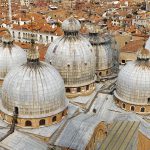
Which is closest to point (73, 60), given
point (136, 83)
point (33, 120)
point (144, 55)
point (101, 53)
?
point (101, 53)

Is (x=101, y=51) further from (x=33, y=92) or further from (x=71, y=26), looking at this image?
(x=33, y=92)

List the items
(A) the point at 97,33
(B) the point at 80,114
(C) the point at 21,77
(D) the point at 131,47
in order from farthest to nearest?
(D) the point at 131,47, (A) the point at 97,33, (B) the point at 80,114, (C) the point at 21,77

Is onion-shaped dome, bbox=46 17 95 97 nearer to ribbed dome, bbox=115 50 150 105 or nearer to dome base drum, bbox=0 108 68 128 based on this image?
ribbed dome, bbox=115 50 150 105

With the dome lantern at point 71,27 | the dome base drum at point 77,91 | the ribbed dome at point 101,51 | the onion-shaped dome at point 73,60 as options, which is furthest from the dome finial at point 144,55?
the ribbed dome at point 101,51

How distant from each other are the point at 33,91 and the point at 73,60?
535 cm

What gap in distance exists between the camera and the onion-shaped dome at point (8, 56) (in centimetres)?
2678

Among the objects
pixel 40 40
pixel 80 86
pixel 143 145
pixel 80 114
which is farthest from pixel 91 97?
pixel 40 40

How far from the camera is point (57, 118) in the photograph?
22031 millimetres

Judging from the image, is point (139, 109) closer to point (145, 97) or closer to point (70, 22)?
point (145, 97)

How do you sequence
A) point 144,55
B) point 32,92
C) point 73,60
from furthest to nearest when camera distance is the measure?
1. point 73,60
2. point 144,55
3. point 32,92

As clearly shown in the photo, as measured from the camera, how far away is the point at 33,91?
2103 cm

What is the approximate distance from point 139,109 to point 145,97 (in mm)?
905

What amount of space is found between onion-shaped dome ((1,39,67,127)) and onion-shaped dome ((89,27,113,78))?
308 inches

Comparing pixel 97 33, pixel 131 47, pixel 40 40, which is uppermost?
pixel 97 33
